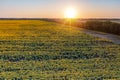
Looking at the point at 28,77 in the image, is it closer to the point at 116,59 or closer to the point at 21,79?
the point at 21,79

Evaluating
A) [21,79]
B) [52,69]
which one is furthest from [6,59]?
[21,79]

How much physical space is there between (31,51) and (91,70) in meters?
6.41

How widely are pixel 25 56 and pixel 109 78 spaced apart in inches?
245

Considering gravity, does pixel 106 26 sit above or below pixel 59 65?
below

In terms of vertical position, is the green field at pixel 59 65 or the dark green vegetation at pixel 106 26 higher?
the green field at pixel 59 65

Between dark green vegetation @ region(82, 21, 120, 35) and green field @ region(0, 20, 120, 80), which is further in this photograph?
dark green vegetation @ region(82, 21, 120, 35)

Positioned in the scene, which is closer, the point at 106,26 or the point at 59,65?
the point at 59,65

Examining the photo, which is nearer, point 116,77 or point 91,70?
point 116,77

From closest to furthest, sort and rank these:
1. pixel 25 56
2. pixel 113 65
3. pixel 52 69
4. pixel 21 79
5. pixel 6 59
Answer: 1. pixel 21 79
2. pixel 52 69
3. pixel 113 65
4. pixel 6 59
5. pixel 25 56

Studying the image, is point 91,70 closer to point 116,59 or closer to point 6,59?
point 116,59

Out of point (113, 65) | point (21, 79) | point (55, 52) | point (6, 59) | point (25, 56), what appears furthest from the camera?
point (55, 52)

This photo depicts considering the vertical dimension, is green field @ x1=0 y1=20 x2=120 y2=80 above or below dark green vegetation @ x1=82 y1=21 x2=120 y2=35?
above

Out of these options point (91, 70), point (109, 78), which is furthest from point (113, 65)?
point (109, 78)

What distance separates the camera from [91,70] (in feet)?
45.0
